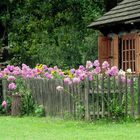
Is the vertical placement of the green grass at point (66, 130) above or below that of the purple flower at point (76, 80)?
below

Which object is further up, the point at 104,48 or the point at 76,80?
the point at 104,48

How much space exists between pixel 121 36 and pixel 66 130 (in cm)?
1147

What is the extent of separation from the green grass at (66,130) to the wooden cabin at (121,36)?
26.2 feet

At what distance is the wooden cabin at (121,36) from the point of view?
2127 cm

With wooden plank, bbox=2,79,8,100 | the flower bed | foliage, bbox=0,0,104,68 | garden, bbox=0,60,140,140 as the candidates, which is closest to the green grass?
garden, bbox=0,60,140,140

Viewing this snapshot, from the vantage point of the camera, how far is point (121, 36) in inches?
896

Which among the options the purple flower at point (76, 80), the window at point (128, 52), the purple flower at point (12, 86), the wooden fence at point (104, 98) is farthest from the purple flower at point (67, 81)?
the window at point (128, 52)

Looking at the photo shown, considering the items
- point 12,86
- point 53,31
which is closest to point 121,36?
point 12,86

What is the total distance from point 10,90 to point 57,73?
6.90ft

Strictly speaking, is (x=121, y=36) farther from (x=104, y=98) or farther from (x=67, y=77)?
(x=104, y=98)

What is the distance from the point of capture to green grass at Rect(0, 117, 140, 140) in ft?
34.8

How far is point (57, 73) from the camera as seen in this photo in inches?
660

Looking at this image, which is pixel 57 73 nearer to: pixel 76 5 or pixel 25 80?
pixel 25 80

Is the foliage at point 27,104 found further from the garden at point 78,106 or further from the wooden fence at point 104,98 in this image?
the wooden fence at point 104,98
